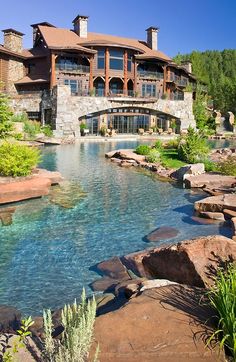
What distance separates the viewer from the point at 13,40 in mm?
49594

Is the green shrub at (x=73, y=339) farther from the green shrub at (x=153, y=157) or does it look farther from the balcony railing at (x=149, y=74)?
the balcony railing at (x=149, y=74)

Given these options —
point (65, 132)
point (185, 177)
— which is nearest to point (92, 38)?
point (65, 132)

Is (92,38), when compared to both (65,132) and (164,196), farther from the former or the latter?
(164,196)

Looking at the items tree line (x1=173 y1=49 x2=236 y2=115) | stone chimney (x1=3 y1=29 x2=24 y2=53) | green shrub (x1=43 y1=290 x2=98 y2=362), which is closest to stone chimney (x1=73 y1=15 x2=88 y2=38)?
stone chimney (x1=3 y1=29 x2=24 y2=53)

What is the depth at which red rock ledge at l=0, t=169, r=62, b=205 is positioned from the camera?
13469mm

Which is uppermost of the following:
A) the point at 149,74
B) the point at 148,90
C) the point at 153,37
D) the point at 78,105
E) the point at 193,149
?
the point at 153,37

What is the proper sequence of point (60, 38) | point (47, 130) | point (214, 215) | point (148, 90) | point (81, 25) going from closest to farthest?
1. point (214, 215)
2. point (47, 130)
3. point (60, 38)
4. point (81, 25)
5. point (148, 90)

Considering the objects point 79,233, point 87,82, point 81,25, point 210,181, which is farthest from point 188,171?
point 81,25

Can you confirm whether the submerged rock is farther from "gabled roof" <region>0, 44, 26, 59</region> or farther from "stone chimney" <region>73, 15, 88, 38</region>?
"stone chimney" <region>73, 15, 88, 38</region>

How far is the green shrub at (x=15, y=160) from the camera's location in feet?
49.4

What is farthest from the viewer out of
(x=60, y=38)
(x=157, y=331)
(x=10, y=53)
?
(x=60, y=38)

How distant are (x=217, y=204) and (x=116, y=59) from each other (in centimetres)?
4160

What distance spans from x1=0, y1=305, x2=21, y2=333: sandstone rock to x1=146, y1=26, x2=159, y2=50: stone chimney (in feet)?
181

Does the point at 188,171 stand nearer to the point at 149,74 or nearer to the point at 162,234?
the point at 162,234
